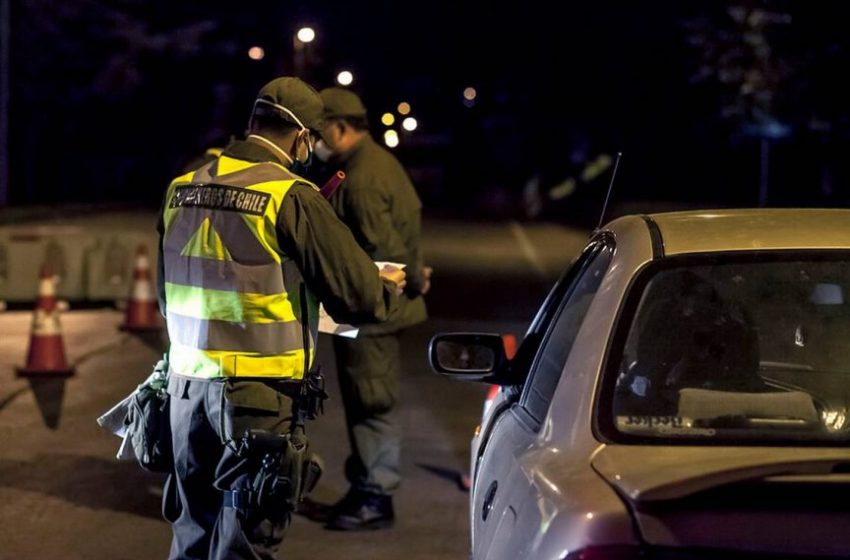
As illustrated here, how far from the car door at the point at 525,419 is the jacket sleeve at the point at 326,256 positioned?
1.67 feet

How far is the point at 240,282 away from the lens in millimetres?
4098

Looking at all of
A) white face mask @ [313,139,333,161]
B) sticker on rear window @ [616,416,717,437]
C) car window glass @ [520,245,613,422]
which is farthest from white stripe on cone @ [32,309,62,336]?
sticker on rear window @ [616,416,717,437]

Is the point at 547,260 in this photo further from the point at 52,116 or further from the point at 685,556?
the point at 52,116

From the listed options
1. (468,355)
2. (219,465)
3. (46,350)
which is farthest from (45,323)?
(219,465)

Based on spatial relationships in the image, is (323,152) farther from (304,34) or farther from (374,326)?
(304,34)

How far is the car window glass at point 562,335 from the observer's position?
138 inches

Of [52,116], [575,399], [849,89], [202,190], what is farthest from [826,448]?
[52,116]

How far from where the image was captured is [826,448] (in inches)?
119

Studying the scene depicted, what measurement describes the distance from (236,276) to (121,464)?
4120 mm

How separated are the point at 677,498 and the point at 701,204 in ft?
113

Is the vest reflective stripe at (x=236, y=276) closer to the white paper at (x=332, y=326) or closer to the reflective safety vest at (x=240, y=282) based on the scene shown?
the reflective safety vest at (x=240, y=282)

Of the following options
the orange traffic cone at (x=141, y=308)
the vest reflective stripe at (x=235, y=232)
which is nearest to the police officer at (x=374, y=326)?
the vest reflective stripe at (x=235, y=232)

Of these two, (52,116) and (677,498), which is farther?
(52,116)

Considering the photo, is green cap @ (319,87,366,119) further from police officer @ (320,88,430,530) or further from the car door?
the car door
